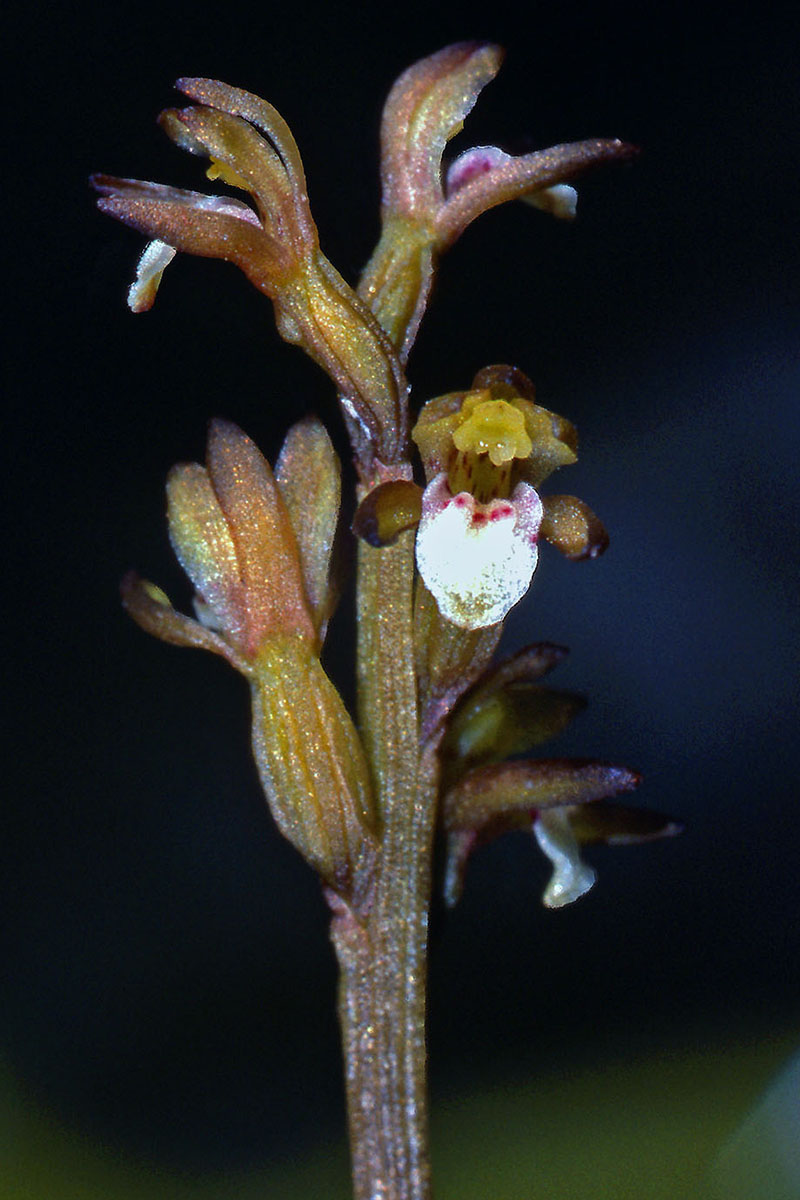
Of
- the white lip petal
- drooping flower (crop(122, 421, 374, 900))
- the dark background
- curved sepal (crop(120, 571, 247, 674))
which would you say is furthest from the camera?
the dark background

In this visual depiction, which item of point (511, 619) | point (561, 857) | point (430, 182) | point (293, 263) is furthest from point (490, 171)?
point (511, 619)

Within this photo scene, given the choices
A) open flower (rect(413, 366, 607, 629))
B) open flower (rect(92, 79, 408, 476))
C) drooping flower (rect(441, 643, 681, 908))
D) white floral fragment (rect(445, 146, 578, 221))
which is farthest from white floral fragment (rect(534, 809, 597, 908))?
white floral fragment (rect(445, 146, 578, 221))

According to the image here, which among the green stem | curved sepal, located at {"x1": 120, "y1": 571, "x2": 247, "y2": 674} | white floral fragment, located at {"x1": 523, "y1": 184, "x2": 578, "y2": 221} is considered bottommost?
the green stem

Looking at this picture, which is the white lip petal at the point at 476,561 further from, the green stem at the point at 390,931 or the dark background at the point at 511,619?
the dark background at the point at 511,619

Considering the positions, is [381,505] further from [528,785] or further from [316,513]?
[528,785]

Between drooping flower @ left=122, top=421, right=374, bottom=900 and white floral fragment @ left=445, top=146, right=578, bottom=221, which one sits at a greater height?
white floral fragment @ left=445, top=146, right=578, bottom=221

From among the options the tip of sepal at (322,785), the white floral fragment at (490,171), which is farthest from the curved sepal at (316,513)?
the white floral fragment at (490,171)

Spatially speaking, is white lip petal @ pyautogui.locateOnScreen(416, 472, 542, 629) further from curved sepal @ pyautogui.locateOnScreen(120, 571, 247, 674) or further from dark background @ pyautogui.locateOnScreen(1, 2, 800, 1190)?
dark background @ pyautogui.locateOnScreen(1, 2, 800, 1190)
